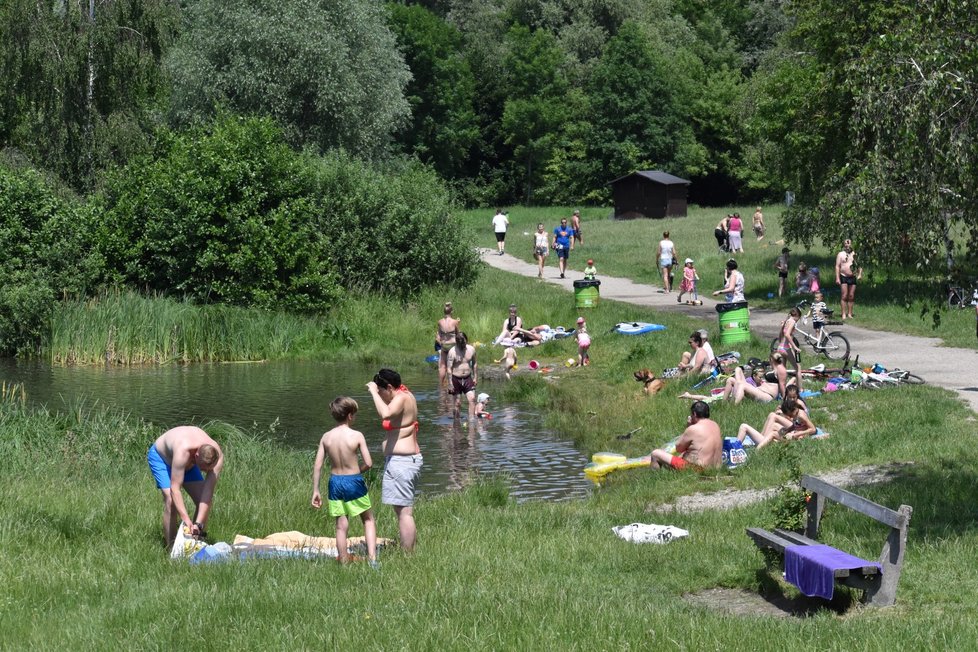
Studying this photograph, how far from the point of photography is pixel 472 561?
1009 cm

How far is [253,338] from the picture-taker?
29.8 m

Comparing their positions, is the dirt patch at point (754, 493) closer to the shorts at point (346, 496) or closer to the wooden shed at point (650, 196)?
the shorts at point (346, 496)

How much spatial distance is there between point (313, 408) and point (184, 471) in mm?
11820

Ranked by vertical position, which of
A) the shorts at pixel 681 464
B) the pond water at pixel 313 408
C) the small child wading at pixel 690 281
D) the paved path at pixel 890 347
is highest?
the small child wading at pixel 690 281

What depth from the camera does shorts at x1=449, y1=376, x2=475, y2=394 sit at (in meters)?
21.5

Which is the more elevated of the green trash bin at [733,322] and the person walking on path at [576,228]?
the person walking on path at [576,228]

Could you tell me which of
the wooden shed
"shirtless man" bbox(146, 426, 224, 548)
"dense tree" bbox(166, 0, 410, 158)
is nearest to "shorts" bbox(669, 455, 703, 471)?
"shirtless man" bbox(146, 426, 224, 548)

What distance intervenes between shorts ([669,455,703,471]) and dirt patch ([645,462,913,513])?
1078 millimetres

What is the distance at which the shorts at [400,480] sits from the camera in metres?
10.4

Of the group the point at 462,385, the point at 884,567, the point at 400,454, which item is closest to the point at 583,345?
the point at 462,385

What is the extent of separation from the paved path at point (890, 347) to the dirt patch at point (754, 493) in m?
4.34

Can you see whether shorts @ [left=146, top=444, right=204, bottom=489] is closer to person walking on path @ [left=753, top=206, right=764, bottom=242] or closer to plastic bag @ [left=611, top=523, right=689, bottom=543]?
plastic bag @ [left=611, top=523, right=689, bottom=543]

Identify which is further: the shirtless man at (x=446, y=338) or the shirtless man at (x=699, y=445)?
the shirtless man at (x=446, y=338)

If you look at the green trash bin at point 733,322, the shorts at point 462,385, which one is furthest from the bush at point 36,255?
the green trash bin at point 733,322
